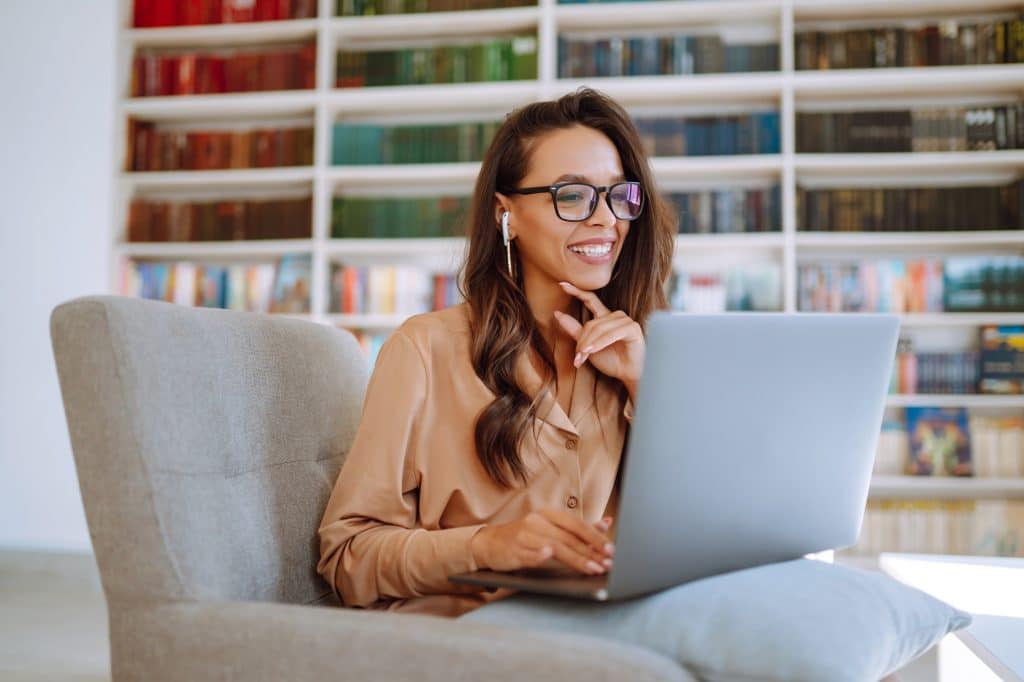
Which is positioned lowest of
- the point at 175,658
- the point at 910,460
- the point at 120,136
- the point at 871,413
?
the point at 910,460

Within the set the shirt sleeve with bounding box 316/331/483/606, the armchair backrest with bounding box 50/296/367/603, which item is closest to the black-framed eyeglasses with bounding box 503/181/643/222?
the shirt sleeve with bounding box 316/331/483/606

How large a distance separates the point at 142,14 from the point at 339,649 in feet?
13.3

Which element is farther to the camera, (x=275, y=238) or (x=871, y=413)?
(x=275, y=238)

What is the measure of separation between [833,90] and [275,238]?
2454 millimetres

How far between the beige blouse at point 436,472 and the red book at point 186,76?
127 inches

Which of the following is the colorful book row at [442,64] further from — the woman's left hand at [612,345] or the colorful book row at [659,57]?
the woman's left hand at [612,345]

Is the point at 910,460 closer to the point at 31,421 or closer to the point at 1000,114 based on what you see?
the point at 1000,114

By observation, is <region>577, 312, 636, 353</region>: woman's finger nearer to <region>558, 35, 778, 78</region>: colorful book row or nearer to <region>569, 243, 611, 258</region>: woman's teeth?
<region>569, 243, 611, 258</region>: woman's teeth

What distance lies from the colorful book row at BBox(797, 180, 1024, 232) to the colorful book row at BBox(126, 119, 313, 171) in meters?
2.23

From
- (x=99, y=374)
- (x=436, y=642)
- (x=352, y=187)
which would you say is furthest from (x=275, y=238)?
(x=436, y=642)

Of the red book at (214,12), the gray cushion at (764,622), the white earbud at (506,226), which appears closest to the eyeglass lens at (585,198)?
the white earbud at (506,226)

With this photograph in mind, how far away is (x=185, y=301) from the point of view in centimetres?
412

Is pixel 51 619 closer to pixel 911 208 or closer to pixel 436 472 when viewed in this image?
pixel 436 472

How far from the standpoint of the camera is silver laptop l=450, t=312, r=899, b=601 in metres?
0.80
